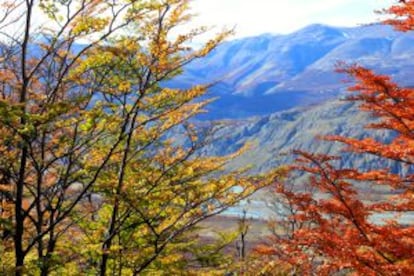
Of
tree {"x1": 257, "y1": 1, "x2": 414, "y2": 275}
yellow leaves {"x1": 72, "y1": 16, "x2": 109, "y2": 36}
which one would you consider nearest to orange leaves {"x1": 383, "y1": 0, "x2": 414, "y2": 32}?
tree {"x1": 257, "y1": 1, "x2": 414, "y2": 275}

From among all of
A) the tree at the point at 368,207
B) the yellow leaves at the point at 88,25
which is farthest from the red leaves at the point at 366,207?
the yellow leaves at the point at 88,25

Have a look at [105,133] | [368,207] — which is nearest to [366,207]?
[368,207]

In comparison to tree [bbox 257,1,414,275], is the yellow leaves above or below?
above

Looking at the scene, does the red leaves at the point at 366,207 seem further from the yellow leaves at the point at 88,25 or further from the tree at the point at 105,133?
the yellow leaves at the point at 88,25

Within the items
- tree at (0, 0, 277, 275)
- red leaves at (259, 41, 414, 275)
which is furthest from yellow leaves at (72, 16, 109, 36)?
red leaves at (259, 41, 414, 275)

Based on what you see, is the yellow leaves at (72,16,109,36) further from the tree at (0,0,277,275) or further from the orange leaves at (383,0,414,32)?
the orange leaves at (383,0,414,32)

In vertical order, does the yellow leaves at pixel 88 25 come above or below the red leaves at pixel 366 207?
above

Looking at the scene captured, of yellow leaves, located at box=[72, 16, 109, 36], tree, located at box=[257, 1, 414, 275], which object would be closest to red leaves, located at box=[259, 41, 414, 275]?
tree, located at box=[257, 1, 414, 275]

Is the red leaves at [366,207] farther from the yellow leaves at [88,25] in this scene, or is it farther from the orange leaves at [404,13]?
the yellow leaves at [88,25]

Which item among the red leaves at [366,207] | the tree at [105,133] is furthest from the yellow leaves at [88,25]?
the red leaves at [366,207]

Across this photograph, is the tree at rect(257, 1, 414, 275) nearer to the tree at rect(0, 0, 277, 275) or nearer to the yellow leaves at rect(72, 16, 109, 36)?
the tree at rect(0, 0, 277, 275)

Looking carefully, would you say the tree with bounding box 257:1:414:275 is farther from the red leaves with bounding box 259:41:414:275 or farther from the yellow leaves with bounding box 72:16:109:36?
the yellow leaves with bounding box 72:16:109:36

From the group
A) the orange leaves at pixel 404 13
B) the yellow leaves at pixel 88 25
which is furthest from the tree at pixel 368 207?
the yellow leaves at pixel 88 25

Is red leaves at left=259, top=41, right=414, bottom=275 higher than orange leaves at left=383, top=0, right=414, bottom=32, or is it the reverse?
orange leaves at left=383, top=0, right=414, bottom=32
